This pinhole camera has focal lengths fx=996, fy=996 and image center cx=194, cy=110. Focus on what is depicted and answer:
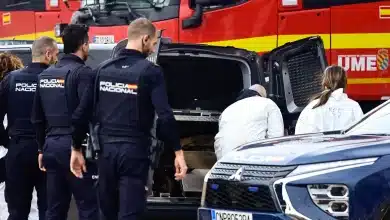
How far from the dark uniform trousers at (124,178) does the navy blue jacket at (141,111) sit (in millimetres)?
117

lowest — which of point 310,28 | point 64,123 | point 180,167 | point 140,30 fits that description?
point 180,167

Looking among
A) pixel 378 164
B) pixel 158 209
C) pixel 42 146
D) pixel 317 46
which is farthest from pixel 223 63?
pixel 378 164

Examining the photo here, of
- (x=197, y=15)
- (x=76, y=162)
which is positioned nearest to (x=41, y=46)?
(x=76, y=162)

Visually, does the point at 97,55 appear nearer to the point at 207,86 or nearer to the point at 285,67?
the point at 207,86

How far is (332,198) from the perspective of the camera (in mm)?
6152

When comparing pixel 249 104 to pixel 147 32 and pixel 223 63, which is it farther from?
pixel 147 32

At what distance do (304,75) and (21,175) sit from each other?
3060mm

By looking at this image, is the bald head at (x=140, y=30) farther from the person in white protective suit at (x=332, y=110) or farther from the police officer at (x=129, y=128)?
the person in white protective suit at (x=332, y=110)

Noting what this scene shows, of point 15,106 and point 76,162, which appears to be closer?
point 76,162

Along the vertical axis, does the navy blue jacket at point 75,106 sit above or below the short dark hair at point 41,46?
below

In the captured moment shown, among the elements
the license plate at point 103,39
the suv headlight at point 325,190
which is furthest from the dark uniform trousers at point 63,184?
the license plate at point 103,39

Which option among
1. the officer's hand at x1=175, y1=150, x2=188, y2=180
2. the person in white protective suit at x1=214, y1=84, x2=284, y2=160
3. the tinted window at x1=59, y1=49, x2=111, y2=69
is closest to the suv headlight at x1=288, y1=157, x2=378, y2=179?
the officer's hand at x1=175, y1=150, x2=188, y2=180

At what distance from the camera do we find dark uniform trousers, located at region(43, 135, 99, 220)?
811 cm

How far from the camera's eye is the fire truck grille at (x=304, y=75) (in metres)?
9.95
